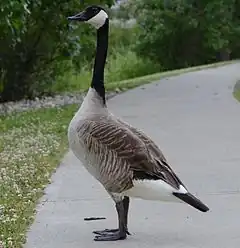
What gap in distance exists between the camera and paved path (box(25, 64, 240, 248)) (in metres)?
6.48

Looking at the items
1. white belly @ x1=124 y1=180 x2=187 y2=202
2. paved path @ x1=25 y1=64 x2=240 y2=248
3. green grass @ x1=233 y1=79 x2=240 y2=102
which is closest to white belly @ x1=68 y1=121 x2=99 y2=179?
white belly @ x1=124 y1=180 x2=187 y2=202

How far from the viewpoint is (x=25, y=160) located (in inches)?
390

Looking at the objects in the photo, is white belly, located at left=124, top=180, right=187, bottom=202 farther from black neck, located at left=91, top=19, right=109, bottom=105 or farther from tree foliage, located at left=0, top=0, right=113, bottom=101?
tree foliage, located at left=0, top=0, right=113, bottom=101

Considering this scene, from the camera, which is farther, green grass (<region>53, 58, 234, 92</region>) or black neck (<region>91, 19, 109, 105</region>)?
green grass (<region>53, 58, 234, 92</region>)

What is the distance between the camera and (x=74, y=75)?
84.2 ft

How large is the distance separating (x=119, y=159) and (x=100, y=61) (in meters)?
1.06

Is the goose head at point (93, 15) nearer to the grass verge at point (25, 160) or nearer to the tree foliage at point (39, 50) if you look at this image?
the grass verge at point (25, 160)

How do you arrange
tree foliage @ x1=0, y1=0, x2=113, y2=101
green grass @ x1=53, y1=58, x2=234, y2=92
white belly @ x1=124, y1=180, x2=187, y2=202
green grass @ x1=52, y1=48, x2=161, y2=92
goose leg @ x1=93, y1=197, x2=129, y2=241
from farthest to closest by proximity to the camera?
green grass @ x1=52, y1=48, x2=161, y2=92, green grass @ x1=53, y1=58, x2=234, y2=92, tree foliage @ x1=0, y1=0, x2=113, y2=101, goose leg @ x1=93, y1=197, x2=129, y2=241, white belly @ x1=124, y1=180, x2=187, y2=202

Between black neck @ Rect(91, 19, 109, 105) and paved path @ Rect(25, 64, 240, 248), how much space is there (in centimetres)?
116

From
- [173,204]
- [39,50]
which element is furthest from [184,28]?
[173,204]

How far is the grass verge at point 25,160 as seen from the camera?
6977mm

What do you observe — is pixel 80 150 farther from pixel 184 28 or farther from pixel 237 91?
pixel 184 28

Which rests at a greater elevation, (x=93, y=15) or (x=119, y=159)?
(x=93, y=15)

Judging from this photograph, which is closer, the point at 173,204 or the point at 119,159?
the point at 119,159
